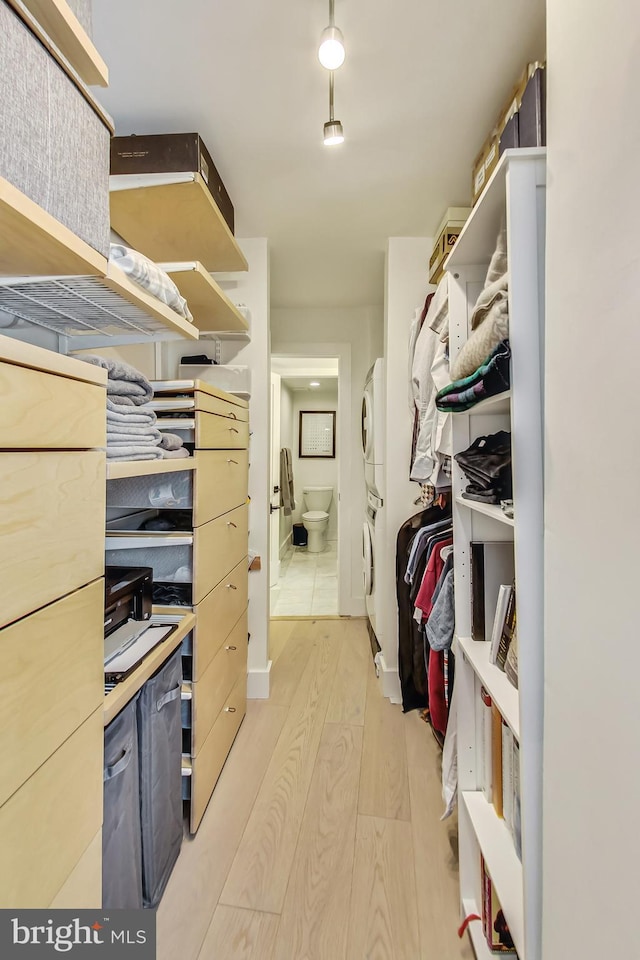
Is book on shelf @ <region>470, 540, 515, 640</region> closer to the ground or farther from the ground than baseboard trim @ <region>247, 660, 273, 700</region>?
farther from the ground

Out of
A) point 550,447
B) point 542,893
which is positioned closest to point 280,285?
point 550,447

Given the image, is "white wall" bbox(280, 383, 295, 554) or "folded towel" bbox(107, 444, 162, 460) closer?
"folded towel" bbox(107, 444, 162, 460)

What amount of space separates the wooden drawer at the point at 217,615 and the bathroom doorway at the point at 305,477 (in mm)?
2191

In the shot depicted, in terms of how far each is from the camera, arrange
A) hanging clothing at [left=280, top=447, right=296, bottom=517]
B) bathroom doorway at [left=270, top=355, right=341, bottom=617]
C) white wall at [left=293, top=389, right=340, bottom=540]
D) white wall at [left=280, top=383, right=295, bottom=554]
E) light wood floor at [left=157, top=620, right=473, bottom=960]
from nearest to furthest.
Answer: light wood floor at [left=157, top=620, right=473, bottom=960]
bathroom doorway at [left=270, top=355, right=341, bottom=617]
hanging clothing at [left=280, top=447, right=296, bottom=517]
white wall at [left=280, top=383, right=295, bottom=554]
white wall at [left=293, top=389, right=340, bottom=540]

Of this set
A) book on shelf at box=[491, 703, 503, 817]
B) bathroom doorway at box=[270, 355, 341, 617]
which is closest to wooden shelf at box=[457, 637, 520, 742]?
book on shelf at box=[491, 703, 503, 817]

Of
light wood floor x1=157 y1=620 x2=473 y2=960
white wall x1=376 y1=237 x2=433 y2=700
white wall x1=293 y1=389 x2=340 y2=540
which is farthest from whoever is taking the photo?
white wall x1=293 y1=389 x2=340 y2=540

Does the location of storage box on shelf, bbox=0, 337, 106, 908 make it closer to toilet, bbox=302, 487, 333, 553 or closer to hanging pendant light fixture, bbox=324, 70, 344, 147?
hanging pendant light fixture, bbox=324, 70, 344, 147

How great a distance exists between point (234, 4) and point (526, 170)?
0.94m

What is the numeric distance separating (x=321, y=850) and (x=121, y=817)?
75 centimetres

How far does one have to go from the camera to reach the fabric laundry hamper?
1.14m

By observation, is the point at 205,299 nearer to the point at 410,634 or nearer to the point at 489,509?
Answer: the point at 489,509

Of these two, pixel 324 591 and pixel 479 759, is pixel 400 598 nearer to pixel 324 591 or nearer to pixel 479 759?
pixel 479 759

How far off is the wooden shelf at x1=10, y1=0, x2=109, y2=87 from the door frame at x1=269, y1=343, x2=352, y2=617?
98.8 inches

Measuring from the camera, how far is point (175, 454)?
52.6 inches
